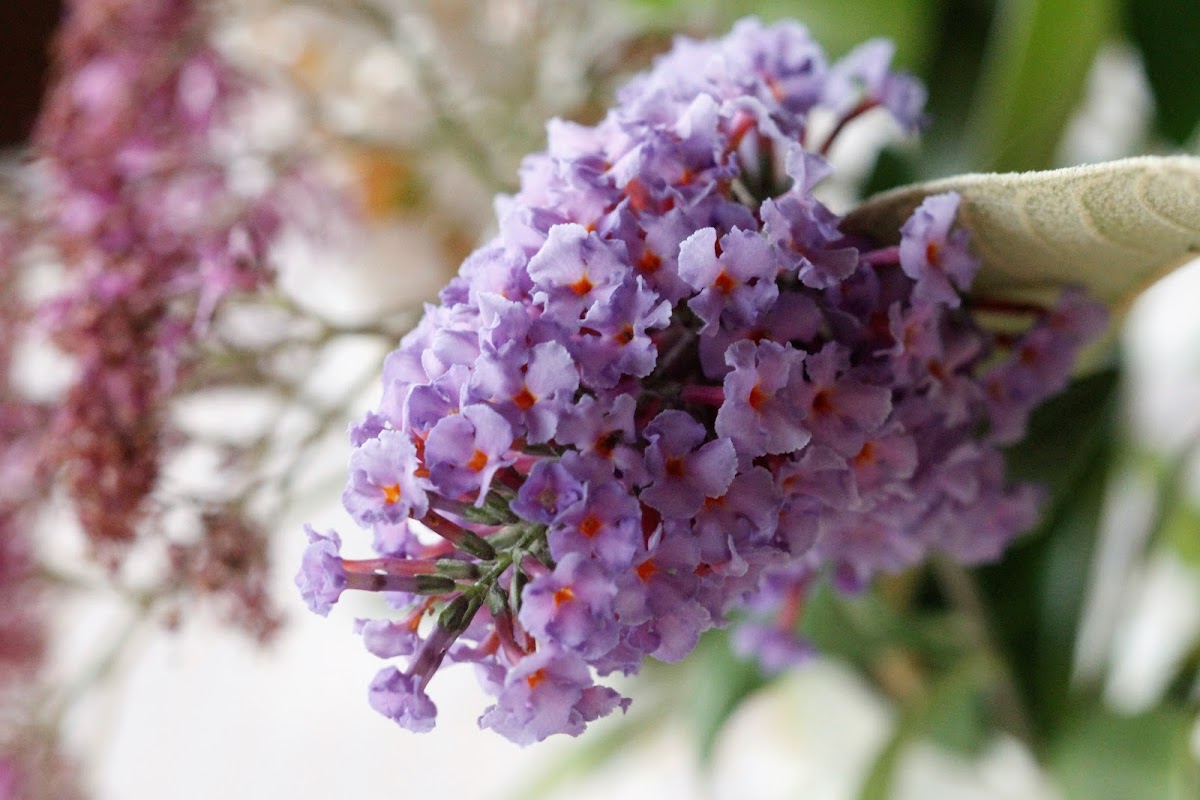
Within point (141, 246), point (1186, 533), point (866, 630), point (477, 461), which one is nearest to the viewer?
point (477, 461)

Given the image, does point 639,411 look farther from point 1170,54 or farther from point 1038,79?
point 1170,54

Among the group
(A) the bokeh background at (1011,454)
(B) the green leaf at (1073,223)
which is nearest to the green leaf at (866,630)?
(A) the bokeh background at (1011,454)

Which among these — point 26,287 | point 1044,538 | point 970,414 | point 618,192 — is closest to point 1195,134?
point 1044,538

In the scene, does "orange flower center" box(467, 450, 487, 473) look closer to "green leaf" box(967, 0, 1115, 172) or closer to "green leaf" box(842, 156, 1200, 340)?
"green leaf" box(842, 156, 1200, 340)

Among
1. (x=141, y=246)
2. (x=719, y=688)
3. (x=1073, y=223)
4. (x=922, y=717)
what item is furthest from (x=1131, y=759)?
(x=141, y=246)

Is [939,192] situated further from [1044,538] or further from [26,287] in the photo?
[26,287]

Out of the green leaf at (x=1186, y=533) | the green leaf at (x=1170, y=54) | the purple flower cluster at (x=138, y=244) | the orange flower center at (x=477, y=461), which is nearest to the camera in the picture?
the orange flower center at (x=477, y=461)

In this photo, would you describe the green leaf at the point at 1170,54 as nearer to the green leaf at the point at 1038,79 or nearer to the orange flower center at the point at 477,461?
the green leaf at the point at 1038,79
